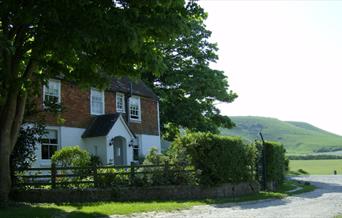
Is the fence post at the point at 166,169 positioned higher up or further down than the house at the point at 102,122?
further down

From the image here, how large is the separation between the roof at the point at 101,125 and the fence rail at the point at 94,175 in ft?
25.5

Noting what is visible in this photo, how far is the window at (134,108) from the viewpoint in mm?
35781

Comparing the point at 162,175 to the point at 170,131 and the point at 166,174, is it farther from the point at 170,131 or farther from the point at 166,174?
the point at 170,131

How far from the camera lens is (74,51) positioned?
14523mm

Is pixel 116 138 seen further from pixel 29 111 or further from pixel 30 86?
pixel 30 86

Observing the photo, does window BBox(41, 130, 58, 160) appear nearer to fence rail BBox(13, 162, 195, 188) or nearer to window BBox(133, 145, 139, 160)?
fence rail BBox(13, 162, 195, 188)

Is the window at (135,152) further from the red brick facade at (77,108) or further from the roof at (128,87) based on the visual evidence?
the roof at (128,87)

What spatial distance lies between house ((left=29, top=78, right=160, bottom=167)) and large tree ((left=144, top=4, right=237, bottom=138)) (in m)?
4.65

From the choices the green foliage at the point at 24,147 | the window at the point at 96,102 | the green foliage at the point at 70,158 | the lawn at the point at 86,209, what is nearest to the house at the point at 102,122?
the window at the point at 96,102

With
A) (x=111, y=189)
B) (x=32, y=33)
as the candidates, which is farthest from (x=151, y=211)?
(x=32, y=33)

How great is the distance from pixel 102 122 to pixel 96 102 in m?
1.67

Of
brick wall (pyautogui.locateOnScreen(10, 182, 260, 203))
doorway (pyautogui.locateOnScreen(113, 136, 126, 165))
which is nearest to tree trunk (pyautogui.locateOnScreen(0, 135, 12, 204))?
brick wall (pyautogui.locateOnScreen(10, 182, 260, 203))

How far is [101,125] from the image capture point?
3138cm

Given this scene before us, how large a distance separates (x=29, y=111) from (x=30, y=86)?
5513 mm
